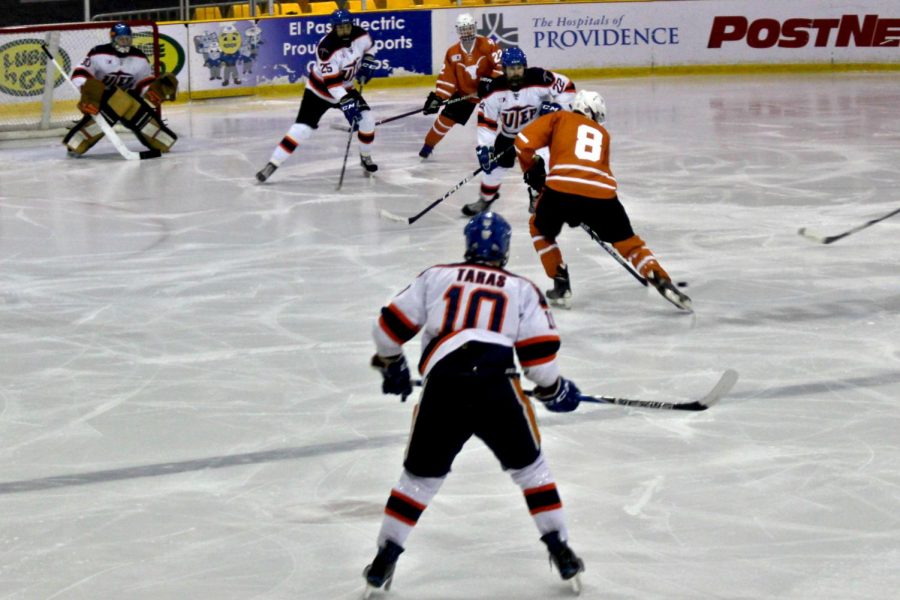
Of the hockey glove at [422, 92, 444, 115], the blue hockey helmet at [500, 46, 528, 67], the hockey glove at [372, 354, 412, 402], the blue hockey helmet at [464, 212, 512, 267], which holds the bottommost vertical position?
the hockey glove at [422, 92, 444, 115]

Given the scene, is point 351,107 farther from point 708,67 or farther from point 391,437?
point 708,67

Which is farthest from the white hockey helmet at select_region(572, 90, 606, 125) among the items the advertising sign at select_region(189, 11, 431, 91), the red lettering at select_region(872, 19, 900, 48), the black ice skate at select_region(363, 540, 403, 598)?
the red lettering at select_region(872, 19, 900, 48)

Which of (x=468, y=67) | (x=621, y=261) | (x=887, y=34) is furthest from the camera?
(x=887, y=34)

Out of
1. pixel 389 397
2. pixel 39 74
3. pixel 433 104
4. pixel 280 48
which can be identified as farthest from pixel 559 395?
pixel 280 48

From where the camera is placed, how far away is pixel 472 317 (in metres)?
2.95

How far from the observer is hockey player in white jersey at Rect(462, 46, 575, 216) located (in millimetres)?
7262

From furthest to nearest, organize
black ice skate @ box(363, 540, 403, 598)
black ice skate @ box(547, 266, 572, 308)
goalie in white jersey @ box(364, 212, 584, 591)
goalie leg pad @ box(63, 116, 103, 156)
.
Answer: goalie leg pad @ box(63, 116, 103, 156) → black ice skate @ box(547, 266, 572, 308) → black ice skate @ box(363, 540, 403, 598) → goalie in white jersey @ box(364, 212, 584, 591)

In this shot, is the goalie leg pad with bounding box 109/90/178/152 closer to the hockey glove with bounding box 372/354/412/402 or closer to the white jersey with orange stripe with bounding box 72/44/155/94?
the white jersey with orange stripe with bounding box 72/44/155/94

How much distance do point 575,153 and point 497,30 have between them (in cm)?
900

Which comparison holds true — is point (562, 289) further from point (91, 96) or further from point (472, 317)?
point (91, 96)

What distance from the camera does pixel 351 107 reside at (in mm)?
9289

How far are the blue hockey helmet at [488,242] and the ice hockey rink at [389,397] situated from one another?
0.76 meters

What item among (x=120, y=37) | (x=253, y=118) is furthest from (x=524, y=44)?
(x=120, y=37)

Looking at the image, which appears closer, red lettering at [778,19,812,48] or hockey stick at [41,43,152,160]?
hockey stick at [41,43,152,160]
